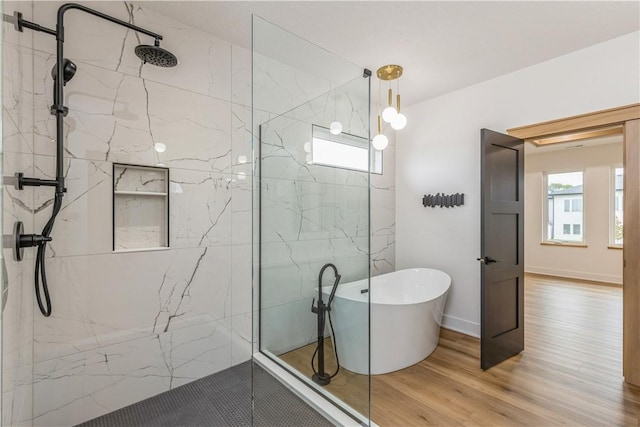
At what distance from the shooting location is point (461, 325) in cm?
326

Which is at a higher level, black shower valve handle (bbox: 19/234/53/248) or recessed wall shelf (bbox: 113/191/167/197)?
recessed wall shelf (bbox: 113/191/167/197)

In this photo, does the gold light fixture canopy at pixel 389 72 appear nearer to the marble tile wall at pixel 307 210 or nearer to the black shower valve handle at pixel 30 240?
the marble tile wall at pixel 307 210

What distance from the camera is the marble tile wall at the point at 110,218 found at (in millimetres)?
1636

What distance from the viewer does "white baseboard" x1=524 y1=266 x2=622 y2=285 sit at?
5339mm

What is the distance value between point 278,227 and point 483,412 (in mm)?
1833

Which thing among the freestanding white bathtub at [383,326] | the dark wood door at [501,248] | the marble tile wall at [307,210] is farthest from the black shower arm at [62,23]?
the dark wood door at [501,248]

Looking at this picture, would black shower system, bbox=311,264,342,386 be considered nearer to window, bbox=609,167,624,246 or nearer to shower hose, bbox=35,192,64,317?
shower hose, bbox=35,192,64,317

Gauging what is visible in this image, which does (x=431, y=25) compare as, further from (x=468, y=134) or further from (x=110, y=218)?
(x=110, y=218)

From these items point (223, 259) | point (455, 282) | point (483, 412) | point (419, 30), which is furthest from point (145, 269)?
point (455, 282)

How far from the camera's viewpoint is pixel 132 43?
1.98 m

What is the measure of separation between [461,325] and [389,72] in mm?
2773

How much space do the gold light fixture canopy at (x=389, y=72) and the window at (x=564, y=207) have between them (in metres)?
5.34

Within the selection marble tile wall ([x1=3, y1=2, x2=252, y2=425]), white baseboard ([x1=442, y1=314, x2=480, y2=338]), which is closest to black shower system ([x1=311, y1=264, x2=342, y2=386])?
marble tile wall ([x1=3, y1=2, x2=252, y2=425])

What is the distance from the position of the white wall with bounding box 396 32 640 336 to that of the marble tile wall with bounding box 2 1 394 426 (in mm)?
1740
